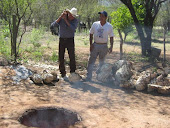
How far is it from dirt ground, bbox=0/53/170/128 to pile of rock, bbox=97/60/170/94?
152 millimetres

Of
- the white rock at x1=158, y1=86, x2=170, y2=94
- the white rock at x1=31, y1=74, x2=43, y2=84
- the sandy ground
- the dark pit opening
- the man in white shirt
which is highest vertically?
the man in white shirt

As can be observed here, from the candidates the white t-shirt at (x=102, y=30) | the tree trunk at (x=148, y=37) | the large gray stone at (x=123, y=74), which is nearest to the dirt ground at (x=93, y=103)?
the large gray stone at (x=123, y=74)

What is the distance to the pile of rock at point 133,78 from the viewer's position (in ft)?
18.1

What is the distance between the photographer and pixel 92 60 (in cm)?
604

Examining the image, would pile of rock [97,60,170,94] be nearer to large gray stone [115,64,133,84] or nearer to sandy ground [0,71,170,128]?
large gray stone [115,64,133,84]

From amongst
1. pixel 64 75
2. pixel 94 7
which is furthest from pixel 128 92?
pixel 94 7

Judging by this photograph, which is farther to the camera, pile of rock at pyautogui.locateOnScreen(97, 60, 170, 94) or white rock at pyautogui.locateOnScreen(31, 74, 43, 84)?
white rock at pyautogui.locateOnScreen(31, 74, 43, 84)

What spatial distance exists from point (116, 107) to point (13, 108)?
186 cm

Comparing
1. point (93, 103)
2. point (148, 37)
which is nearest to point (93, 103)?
point (93, 103)

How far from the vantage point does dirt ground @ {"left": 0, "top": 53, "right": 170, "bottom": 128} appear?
3.80 m

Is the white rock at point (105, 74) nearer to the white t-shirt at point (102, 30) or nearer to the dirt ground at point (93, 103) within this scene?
the dirt ground at point (93, 103)

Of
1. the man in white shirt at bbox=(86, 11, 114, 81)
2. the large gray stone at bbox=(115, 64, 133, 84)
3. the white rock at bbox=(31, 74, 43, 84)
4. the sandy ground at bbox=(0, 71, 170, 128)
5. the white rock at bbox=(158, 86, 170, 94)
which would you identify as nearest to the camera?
the sandy ground at bbox=(0, 71, 170, 128)

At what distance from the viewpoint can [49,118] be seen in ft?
13.7

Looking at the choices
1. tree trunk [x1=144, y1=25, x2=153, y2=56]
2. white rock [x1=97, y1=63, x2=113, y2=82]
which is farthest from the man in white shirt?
tree trunk [x1=144, y1=25, x2=153, y2=56]
